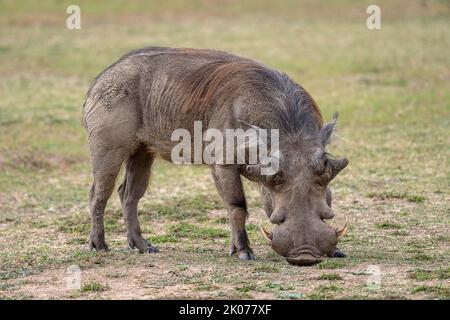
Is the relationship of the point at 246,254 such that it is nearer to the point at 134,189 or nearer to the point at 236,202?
the point at 236,202

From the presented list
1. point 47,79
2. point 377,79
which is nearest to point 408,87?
point 377,79

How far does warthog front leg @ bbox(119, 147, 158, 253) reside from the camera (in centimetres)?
858

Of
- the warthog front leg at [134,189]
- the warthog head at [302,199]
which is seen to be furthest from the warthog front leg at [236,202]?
the warthog front leg at [134,189]

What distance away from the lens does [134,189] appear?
877 centimetres

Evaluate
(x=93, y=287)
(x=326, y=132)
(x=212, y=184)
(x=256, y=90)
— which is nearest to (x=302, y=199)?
(x=326, y=132)

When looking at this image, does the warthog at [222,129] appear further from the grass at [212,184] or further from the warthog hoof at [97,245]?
the grass at [212,184]

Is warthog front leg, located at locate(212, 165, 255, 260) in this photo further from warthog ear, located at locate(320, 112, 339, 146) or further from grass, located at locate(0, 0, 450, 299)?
warthog ear, located at locate(320, 112, 339, 146)

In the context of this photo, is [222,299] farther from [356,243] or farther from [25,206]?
[25,206]

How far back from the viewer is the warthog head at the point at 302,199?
6.75 meters

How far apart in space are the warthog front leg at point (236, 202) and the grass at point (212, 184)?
17 cm

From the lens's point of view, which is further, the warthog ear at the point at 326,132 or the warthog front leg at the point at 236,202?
the warthog front leg at the point at 236,202

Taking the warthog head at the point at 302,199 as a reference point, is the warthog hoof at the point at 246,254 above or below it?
below
